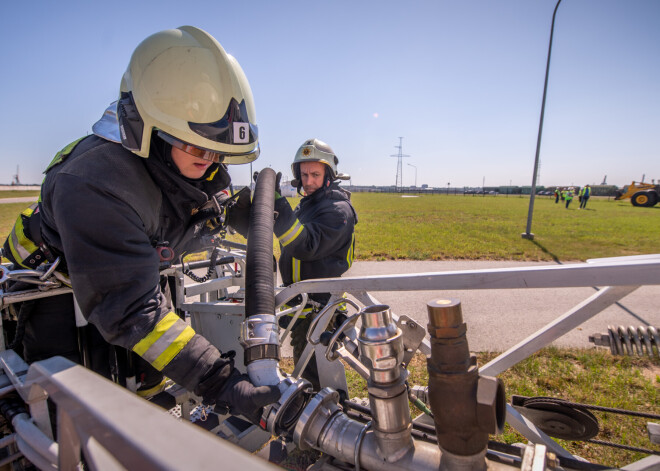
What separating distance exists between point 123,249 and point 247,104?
899 millimetres

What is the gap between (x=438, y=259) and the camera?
8172mm

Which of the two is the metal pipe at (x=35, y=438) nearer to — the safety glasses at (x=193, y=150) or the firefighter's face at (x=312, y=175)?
the safety glasses at (x=193, y=150)

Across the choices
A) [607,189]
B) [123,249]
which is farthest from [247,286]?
[607,189]

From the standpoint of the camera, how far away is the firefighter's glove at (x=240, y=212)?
2332 millimetres

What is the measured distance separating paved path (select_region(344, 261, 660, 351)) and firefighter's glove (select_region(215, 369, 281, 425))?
3.19 m

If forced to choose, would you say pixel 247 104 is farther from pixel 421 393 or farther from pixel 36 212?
pixel 421 393

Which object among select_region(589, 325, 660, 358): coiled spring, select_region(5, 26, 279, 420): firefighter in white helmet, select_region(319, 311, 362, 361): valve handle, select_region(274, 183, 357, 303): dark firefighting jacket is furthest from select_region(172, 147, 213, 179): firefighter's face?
select_region(589, 325, 660, 358): coiled spring

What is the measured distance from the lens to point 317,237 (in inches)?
106

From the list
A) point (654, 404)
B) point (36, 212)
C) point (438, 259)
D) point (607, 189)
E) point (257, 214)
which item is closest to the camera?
point (257, 214)

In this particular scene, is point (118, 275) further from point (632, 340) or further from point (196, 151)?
point (632, 340)

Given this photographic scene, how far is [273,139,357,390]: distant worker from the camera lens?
2.58 metres

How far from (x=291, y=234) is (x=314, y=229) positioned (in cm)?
25

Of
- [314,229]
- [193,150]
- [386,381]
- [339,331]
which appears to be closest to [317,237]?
[314,229]

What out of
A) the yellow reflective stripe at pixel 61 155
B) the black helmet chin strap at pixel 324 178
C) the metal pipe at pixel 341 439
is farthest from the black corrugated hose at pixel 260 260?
the black helmet chin strap at pixel 324 178
